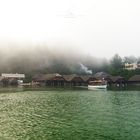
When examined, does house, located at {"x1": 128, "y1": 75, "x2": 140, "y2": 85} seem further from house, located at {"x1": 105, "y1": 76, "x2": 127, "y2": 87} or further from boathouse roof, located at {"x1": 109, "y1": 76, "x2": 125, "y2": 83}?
boathouse roof, located at {"x1": 109, "y1": 76, "x2": 125, "y2": 83}

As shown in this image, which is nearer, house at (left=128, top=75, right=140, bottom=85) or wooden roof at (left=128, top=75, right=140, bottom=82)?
wooden roof at (left=128, top=75, right=140, bottom=82)

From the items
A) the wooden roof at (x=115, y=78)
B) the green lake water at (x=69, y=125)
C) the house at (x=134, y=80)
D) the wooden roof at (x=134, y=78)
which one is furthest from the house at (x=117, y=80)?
the green lake water at (x=69, y=125)

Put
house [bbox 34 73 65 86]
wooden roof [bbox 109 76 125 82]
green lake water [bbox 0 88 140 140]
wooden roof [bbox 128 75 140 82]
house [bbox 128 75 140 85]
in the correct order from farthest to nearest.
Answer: house [bbox 34 73 65 86], wooden roof [bbox 109 76 125 82], house [bbox 128 75 140 85], wooden roof [bbox 128 75 140 82], green lake water [bbox 0 88 140 140]

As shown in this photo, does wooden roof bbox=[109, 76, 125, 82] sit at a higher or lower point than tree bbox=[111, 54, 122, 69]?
lower

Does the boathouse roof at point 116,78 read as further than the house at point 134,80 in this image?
Yes

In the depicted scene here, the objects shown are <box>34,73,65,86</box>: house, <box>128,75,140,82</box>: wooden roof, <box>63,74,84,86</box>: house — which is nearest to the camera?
<box>128,75,140,82</box>: wooden roof

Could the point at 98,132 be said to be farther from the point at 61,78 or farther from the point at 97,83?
the point at 61,78

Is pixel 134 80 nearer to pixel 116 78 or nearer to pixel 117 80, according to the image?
pixel 117 80

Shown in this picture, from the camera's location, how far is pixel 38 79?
141375 mm

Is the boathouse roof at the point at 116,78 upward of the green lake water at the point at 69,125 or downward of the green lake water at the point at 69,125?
upward

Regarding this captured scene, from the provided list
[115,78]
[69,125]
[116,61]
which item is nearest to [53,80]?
[115,78]

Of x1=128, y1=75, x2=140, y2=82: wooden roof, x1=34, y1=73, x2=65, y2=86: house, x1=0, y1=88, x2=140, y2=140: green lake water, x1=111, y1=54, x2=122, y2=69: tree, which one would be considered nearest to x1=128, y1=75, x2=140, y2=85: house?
x1=128, y1=75, x2=140, y2=82: wooden roof

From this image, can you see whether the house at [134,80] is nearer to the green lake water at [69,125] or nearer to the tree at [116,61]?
the tree at [116,61]

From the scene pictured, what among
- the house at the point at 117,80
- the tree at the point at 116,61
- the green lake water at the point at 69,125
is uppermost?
the tree at the point at 116,61
